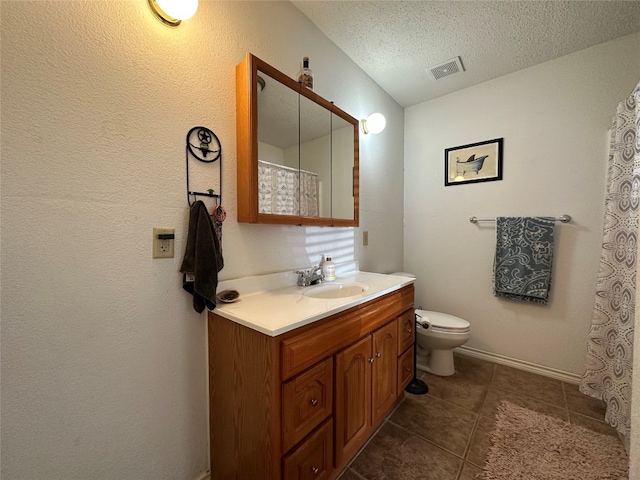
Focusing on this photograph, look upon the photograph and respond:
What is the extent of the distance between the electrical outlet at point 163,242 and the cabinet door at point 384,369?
1.04m

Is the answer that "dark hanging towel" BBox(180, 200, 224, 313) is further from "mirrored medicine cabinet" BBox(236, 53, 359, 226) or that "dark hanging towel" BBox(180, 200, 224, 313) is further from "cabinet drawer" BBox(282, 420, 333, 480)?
"cabinet drawer" BBox(282, 420, 333, 480)

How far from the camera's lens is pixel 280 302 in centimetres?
113

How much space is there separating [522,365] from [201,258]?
2.57 metres

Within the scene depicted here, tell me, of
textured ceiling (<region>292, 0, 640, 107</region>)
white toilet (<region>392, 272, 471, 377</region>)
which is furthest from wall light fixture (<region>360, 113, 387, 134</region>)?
white toilet (<region>392, 272, 471, 377</region>)

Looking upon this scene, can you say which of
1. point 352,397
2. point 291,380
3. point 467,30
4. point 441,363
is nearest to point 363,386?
point 352,397

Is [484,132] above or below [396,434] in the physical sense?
above

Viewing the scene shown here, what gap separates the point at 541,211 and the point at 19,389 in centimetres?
293

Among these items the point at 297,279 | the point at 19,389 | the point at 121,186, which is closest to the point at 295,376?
the point at 297,279

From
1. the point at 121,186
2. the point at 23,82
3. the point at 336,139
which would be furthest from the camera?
the point at 336,139

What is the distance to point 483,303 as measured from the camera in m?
2.20

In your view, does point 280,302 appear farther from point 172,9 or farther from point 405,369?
point 172,9

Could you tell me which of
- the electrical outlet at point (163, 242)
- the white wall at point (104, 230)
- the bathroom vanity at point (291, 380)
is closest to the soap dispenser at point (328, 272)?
the bathroom vanity at point (291, 380)

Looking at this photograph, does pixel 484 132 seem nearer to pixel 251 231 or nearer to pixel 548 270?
pixel 548 270

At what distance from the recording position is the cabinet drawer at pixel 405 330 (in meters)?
1.55
